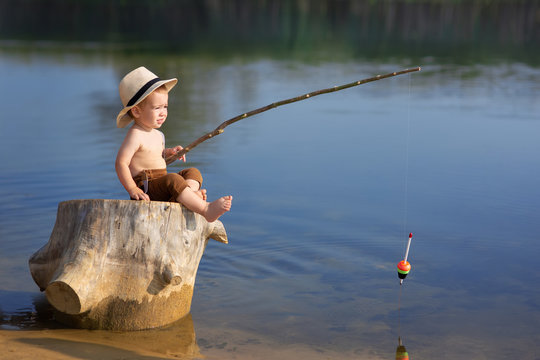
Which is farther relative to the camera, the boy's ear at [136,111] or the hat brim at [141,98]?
the boy's ear at [136,111]

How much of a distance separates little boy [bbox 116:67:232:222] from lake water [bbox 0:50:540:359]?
0.93 metres

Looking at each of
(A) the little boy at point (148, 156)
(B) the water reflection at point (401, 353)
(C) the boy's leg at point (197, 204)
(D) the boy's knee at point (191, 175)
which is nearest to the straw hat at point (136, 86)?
(A) the little boy at point (148, 156)

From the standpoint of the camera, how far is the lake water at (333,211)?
5.65m

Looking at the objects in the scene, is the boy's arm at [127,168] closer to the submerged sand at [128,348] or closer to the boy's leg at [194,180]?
the boy's leg at [194,180]

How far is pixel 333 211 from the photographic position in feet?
28.1

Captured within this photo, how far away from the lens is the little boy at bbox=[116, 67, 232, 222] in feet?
17.5

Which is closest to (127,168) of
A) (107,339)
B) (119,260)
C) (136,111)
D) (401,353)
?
(136,111)

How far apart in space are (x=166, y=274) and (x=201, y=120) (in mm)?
9373

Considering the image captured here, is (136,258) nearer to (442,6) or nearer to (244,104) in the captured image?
(244,104)

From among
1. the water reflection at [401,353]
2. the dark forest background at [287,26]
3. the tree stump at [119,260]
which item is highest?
the dark forest background at [287,26]

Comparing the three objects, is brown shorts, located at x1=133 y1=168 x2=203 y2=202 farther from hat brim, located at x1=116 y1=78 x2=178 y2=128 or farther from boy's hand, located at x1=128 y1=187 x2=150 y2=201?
hat brim, located at x1=116 y1=78 x2=178 y2=128

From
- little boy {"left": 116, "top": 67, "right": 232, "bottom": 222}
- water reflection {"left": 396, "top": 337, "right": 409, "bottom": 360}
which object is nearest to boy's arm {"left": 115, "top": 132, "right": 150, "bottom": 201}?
little boy {"left": 116, "top": 67, "right": 232, "bottom": 222}

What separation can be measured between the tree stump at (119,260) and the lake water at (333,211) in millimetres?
171

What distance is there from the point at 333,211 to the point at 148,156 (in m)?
3.46
